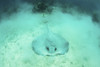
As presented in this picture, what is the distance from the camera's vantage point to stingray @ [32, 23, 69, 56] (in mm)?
5398

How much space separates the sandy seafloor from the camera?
5.46 metres

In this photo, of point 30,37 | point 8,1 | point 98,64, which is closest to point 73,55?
point 98,64

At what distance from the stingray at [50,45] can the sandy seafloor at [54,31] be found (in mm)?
175

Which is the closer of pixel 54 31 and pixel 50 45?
pixel 50 45

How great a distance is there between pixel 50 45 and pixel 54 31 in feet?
3.23

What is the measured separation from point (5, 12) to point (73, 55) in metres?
3.36

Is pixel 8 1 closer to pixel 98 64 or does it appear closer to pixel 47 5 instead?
pixel 47 5

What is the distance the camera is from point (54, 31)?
6332mm

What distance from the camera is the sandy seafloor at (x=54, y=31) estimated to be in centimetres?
546

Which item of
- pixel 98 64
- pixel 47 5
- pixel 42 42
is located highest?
pixel 47 5

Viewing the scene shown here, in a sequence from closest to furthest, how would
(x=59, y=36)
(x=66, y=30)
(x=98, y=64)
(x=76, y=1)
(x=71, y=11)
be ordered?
(x=98, y=64) → (x=59, y=36) → (x=66, y=30) → (x=71, y=11) → (x=76, y=1)

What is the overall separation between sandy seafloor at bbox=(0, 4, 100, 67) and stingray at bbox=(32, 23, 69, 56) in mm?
175

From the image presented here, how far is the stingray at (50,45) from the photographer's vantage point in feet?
17.7

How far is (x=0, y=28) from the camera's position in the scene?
660cm
